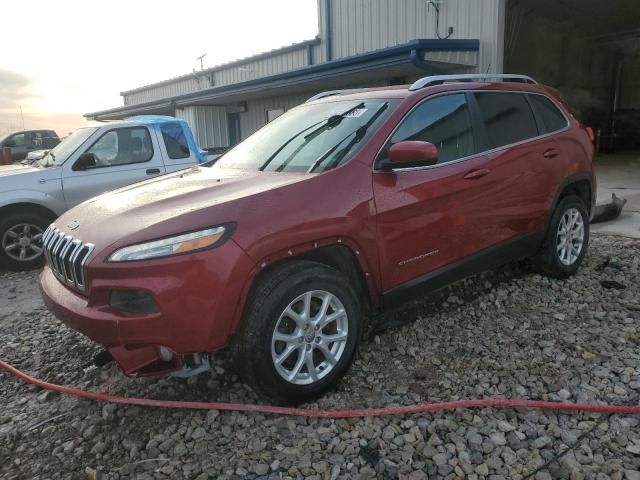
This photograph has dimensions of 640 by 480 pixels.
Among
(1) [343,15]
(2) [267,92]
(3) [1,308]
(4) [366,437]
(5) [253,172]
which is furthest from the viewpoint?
(2) [267,92]

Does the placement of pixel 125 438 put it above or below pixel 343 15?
below

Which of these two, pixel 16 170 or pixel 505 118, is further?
pixel 16 170

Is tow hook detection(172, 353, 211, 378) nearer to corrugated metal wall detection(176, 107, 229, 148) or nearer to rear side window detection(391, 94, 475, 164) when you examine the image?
rear side window detection(391, 94, 475, 164)

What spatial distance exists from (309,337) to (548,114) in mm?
3151

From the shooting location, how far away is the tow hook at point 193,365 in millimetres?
2650

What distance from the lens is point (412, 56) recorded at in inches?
380

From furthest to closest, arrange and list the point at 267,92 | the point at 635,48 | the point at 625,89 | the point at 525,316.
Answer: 1. the point at 625,89
2. the point at 635,48
3. the point at 267,92
4. the point at 525,316

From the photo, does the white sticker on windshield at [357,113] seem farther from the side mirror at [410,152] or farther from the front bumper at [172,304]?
the front bumper at [172,304]

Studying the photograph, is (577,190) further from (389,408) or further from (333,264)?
(389,408)

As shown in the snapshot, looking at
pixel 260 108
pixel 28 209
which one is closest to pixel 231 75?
pixel 260 108

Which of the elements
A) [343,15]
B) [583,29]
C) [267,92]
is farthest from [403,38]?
[583,29]

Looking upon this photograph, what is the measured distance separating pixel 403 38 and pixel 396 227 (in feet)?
32.8

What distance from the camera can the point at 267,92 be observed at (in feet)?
51.3

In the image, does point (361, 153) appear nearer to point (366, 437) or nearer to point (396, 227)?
point (396, 227)
